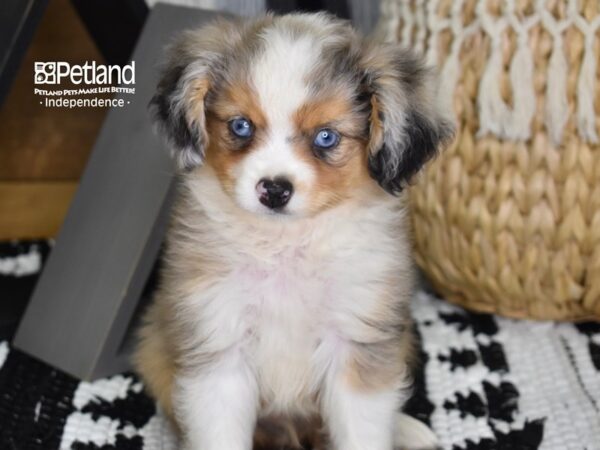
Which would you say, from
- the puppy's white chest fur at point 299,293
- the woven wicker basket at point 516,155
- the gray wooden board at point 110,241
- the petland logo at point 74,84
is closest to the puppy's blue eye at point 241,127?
the puppy's white chest fur at point 299,293

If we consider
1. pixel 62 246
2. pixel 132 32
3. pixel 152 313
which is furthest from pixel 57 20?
pixel 152 313

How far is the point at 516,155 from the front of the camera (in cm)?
247

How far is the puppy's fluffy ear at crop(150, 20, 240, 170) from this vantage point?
1.87 meters

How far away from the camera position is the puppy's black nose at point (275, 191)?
5.68 ft

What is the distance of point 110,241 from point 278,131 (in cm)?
81

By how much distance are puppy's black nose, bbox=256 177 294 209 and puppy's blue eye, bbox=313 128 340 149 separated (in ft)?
0.38

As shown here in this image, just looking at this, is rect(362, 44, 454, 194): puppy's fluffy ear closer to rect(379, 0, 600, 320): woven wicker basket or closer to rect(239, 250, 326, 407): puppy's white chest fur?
rect(239, 250, 326, 407): puppy's white chest fur

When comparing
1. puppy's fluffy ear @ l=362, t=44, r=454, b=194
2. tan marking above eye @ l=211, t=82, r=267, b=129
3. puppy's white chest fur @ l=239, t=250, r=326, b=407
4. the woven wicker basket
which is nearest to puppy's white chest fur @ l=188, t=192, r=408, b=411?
puppy's white chest fur @ l=239, t=250, r=326, b=407

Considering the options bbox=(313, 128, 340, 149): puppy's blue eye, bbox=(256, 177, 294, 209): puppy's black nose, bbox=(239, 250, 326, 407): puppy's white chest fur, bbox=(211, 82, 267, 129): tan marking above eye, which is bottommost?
bbox=(239, 250, 326, 407): puppy's white chest fur

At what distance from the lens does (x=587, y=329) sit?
2688 millimetres

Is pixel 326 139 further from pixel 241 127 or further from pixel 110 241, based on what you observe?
pixel 110 241

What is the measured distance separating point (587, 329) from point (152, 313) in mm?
1237

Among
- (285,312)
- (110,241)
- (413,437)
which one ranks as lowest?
(413,437)

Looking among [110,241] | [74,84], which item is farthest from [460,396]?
[74,84]
